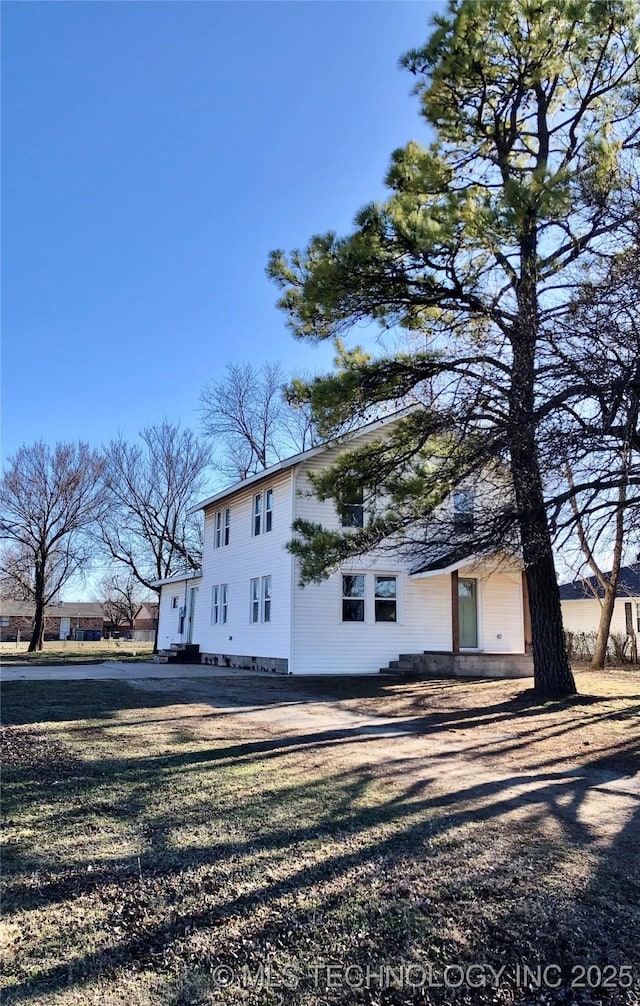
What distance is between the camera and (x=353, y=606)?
1812cm

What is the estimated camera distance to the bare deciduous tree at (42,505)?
3444cm

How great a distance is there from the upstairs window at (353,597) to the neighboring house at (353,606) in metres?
0.03

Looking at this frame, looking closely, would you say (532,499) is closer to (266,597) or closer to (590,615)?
(266,597)

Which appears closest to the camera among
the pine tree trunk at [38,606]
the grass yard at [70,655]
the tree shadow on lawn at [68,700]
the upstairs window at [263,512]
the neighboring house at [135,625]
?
the tree shadow on lawn at [68,700]

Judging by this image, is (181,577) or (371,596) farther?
(181,577)

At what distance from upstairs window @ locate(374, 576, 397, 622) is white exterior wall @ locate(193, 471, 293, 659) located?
2687 mm

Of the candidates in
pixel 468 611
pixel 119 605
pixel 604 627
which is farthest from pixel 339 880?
pixel 119 605

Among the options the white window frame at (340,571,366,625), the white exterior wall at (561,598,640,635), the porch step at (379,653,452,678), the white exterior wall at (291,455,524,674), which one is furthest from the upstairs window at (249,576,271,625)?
the white exterior wall at (561,598,640,635)

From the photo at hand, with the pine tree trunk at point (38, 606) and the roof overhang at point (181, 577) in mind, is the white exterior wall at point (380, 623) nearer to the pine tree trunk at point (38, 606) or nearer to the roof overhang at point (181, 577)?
the roof overhang at point (181, 577)

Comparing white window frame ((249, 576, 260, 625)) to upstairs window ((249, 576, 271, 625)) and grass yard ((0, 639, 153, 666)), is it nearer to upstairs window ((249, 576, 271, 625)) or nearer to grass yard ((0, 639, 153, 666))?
upstairs window ((249, 576, 271, 625))

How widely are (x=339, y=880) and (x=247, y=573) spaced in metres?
17.1

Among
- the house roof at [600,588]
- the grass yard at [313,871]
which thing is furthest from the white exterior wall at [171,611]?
the grass yard at [313,871]

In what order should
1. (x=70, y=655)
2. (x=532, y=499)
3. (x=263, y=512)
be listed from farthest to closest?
(x=70, y=655) → (x=263, y=512) → (x=532, y=499)

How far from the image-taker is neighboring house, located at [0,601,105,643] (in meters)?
64.1
